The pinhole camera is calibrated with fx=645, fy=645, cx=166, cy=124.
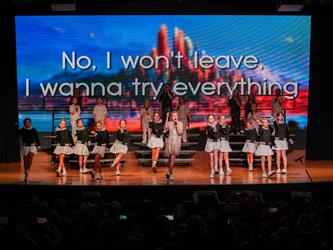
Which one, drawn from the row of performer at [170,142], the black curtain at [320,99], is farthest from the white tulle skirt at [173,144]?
the black curtain at [320,99]

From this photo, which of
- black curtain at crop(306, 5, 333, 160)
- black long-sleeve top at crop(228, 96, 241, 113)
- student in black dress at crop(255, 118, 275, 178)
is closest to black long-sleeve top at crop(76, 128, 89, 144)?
student in black dress at crop(255, 118, 275, 178)

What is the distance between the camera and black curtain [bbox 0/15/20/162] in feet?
58.1

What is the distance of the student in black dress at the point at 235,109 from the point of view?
1731 centimetres

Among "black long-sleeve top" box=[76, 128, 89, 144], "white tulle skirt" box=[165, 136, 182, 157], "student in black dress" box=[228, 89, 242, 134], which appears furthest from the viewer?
"student in black dress" box=[228, 89, 242, 134]

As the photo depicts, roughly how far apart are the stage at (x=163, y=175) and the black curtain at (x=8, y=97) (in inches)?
21.1

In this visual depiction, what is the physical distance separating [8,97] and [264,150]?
7.27 meters

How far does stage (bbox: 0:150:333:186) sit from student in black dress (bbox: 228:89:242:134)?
1255mm

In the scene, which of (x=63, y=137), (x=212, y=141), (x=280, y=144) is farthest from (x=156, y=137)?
(x=280, y=144)

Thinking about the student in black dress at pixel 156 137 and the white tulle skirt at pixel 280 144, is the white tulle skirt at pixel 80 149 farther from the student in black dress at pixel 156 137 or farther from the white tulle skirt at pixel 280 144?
the white tulle skirt at pixel 280 144

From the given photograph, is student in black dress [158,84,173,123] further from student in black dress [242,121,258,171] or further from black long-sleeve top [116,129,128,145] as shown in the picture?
student in black dress [242,121,258,171]

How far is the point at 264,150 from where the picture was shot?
15.4 meters

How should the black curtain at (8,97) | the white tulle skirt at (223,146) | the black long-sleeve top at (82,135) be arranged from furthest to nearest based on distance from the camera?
the black curtain at (8,97), the white tulle skirt at (223,146), the black long-sleeve top at (82,135)

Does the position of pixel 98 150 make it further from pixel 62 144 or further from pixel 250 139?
pixel 250 139

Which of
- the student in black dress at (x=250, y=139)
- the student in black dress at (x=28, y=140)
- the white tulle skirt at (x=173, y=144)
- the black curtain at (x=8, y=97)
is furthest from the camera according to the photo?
the black curtain at (x=8, y=97)
